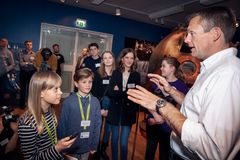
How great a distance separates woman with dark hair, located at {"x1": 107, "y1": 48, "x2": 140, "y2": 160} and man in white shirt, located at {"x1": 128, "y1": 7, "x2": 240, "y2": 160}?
140 cm

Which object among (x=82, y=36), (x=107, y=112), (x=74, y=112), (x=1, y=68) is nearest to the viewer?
(x=74, y=112)

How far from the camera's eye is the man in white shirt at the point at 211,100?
0.99 meters

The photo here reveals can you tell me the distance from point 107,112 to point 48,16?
554 cm

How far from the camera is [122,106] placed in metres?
2.90

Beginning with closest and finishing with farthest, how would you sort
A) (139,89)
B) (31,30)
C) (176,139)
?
(139,89), (176,139), (31,30)

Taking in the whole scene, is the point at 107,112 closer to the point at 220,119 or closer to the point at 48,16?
the point at 220,119

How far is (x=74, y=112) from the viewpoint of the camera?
2238 millimetres

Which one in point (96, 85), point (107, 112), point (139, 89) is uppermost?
point (139, 89)

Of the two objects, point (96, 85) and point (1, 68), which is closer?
point (96, 85)

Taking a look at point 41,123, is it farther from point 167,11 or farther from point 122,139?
point 167,11

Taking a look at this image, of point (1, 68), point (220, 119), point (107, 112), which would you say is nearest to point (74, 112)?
point (107, 112)

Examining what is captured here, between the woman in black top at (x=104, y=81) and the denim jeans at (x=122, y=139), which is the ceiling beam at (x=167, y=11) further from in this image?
the denim jeans at (x=122, y=139)

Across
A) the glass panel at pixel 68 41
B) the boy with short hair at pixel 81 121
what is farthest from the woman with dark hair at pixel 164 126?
the glass panel at pixel 68 41

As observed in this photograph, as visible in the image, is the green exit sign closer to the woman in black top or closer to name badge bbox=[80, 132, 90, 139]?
the woman in black top
